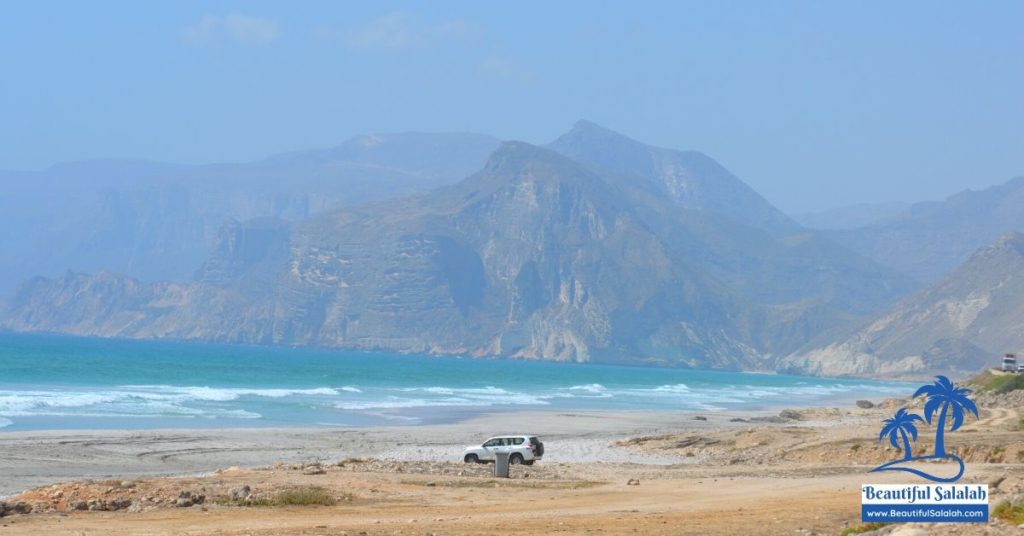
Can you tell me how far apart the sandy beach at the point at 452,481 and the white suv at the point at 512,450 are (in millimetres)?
838

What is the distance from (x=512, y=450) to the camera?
3778 cm

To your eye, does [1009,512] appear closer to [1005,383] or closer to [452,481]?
[452,481]

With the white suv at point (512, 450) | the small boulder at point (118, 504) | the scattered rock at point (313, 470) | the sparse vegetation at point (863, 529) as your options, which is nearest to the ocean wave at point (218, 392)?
the white suv at point (512, 450)

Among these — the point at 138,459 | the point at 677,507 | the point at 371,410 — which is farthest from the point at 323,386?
the point at 677,507

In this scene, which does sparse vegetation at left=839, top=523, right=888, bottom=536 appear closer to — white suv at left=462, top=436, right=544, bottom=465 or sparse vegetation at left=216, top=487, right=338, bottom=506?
sparse vegetation at left=216, top=487, right=338, bottom=506

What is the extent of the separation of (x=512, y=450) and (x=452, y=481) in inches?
272

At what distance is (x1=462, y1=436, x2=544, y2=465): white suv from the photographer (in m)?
37.9

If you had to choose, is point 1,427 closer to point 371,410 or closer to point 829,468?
point 371,410

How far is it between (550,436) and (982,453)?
2019 cm

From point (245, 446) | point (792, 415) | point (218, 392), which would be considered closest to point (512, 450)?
point (245, 446)

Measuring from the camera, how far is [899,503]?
787 inches

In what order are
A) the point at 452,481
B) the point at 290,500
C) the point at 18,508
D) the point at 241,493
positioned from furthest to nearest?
the point at 452,481
the point at 241,493
the point at 290,500
the point at 18,508

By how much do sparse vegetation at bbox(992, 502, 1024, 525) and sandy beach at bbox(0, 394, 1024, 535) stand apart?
1073 millimetres

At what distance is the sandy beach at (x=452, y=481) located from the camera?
22953 millimetres
